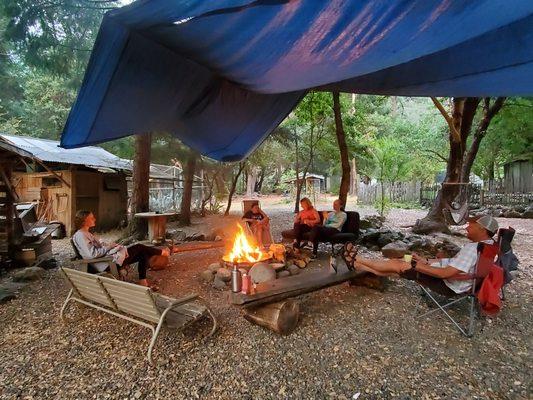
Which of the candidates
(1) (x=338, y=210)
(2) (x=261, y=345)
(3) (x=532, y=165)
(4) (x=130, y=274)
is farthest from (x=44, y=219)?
(3) (x=532, y=165)

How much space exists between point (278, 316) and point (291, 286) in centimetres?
38

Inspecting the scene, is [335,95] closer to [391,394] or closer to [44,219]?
[391,394]

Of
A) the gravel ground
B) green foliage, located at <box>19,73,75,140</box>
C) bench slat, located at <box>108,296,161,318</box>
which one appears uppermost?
green foliage, located at <box>19,73,75,140</box>

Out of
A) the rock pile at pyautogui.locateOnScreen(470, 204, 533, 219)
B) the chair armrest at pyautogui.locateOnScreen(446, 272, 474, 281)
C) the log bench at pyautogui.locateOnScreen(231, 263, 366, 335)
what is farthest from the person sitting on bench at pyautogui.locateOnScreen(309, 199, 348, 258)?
the rock pile at pyautogui.locateOnScreen(470, 204, 533, 219)

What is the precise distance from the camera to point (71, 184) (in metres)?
9.62

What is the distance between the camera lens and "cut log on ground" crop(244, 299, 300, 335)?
3.04m

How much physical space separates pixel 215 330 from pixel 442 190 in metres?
7.71

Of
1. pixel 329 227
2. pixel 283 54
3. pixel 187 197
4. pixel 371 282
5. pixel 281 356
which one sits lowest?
pixel 281 356

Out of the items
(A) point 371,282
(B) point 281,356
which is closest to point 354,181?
(A) point 371,282

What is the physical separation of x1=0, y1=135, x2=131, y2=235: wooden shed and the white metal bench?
23.0ft

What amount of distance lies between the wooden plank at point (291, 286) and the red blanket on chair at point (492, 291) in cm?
128

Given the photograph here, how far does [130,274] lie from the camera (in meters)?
5.05

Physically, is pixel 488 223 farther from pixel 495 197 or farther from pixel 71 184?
pixel 495 197

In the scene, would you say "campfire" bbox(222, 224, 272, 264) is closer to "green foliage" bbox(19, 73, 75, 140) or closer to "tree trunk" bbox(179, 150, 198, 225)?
"tree trunk" bbox(179, 150, 198, 225)
